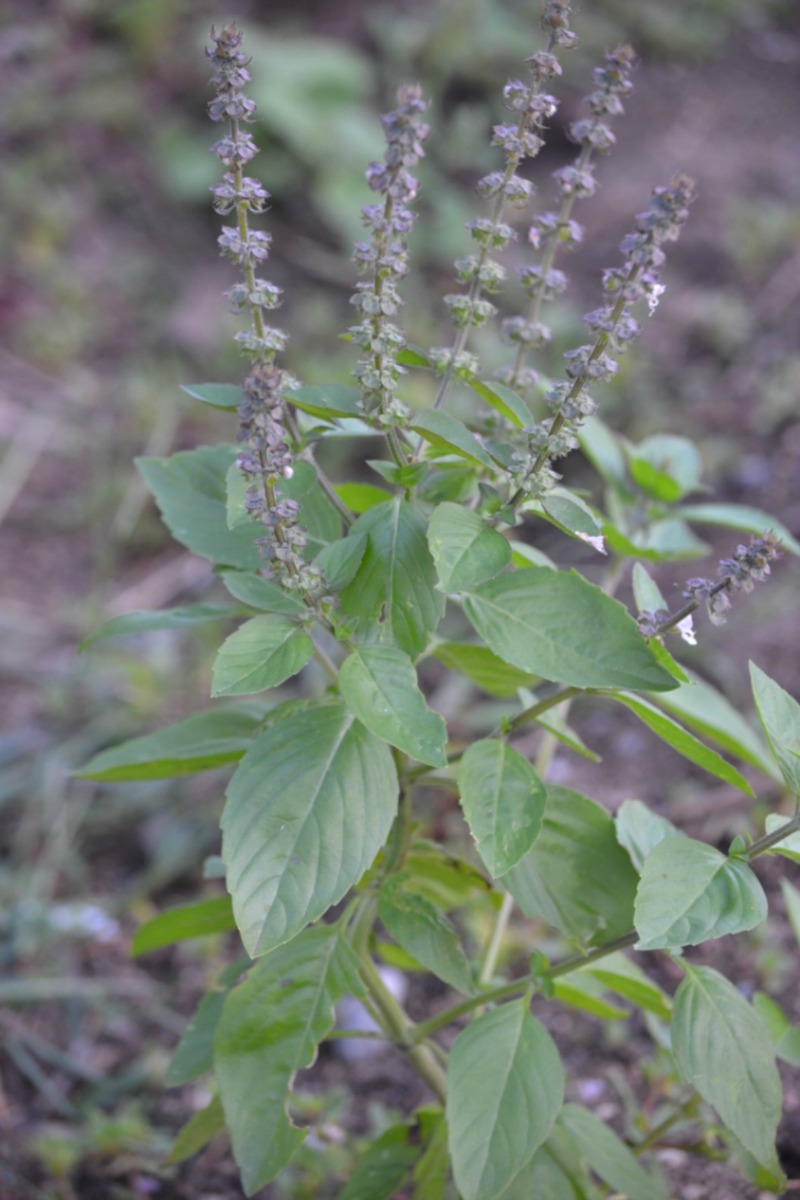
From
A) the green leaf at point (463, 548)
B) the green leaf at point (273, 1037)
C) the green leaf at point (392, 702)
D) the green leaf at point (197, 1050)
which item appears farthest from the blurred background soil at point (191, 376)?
the green leaf at point (463, 548)

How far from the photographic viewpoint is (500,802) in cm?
116

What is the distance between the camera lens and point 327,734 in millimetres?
1191

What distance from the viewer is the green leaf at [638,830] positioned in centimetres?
130

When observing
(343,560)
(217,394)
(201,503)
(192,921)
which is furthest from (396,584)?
(192,921)

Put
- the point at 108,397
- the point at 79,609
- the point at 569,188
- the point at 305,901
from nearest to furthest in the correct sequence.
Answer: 1. the point at 305,901
2. the point at 569,188
3. the point at 79,609
4. the point at 108,397

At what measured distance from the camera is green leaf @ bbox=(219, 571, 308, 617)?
1192 mm

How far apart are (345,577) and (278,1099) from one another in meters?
0.63

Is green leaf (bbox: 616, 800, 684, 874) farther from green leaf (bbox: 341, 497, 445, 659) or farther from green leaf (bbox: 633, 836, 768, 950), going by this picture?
green leaf (bbox: 341, 497, 445, 659)

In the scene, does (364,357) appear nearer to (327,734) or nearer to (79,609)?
(327,734)

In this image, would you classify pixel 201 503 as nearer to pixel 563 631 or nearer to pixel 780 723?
pixel 563 631

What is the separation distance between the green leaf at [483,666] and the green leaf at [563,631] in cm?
22

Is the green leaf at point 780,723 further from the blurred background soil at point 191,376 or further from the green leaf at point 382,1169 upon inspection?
the blurred background soil at point 191,376

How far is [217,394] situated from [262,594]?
0.74 ft

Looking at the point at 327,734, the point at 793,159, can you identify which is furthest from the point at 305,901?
the point at 793,159
